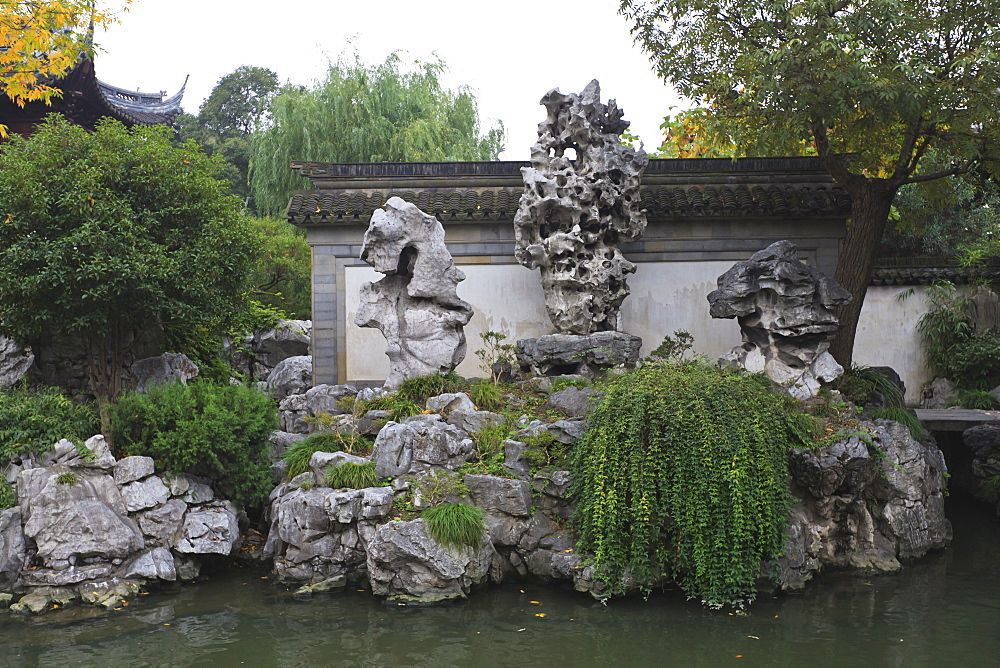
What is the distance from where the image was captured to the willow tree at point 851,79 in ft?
32.7

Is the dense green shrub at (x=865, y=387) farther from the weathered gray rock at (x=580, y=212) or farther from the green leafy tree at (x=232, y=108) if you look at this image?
the green leafy tree at (x=232, y=108)

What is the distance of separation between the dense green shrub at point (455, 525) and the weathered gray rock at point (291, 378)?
22.5ft

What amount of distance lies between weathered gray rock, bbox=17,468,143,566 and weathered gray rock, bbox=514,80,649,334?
19.9ft

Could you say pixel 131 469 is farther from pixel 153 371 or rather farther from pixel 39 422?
pixel 153 371

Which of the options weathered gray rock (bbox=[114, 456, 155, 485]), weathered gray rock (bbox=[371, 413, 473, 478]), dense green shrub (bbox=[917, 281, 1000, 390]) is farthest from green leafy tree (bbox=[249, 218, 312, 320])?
dense green shrub (bbox=[917, 281, 1000, 390])

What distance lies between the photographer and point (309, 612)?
25.8 ft

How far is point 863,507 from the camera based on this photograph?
902 cm

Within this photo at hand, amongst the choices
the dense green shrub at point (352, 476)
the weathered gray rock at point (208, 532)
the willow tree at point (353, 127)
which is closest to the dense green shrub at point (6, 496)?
the weathered gray rock at point (208, 532)

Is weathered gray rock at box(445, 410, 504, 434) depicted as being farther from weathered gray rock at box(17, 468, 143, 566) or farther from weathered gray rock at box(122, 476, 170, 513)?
weathered gray rock at box(17, 468, 143, 566)

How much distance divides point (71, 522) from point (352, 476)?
2.72 m

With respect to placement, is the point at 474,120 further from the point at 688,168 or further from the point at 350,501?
the point at 350,501

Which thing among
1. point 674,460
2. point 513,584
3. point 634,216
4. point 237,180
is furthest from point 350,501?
point 237,180

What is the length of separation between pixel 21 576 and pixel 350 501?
3.26m

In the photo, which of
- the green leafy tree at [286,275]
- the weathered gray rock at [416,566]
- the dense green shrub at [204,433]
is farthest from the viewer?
the green leafy tree at [286,275]
